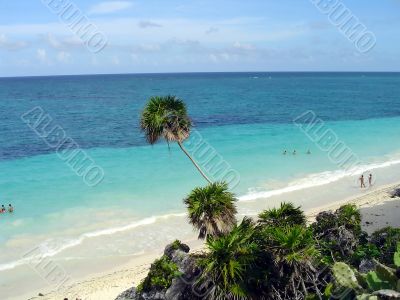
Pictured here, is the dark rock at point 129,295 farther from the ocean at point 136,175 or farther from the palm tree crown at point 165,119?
the ocean at point 136,175

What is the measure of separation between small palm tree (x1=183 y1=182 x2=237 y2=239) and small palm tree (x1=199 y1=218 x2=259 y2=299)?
4.83 feet

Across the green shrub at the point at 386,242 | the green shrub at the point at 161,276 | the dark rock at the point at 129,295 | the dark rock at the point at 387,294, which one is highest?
the green shrub at the point at 386,242

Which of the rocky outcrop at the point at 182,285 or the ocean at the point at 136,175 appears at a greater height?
the ocean at the point at 136,175

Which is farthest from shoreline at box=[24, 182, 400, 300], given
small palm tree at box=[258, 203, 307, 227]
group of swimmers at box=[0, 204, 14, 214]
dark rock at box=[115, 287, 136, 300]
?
group of swimmers at box=[0, 204, 14, 214]

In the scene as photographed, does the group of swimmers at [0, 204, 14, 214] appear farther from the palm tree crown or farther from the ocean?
the palm tree crown

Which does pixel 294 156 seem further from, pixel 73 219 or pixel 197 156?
pixel 73 219

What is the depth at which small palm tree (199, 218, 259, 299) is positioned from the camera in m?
12.4

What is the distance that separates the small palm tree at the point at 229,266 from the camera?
12359 mm

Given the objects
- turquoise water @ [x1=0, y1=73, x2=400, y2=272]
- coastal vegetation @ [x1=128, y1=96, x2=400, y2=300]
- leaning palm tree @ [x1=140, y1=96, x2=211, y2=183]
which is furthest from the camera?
turquoise water @ [x1=0, y1=73, x2=400, y2=272]

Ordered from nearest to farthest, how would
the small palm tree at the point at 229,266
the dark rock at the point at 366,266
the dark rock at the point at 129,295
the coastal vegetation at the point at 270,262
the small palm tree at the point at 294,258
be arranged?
the coastal vegetation at the point at 270,262, the small palm tree at the point at 294,258, the small palm tree at the point at 229,266, the dark rock at the point at 366,266, the dark rock at the point at 129,295

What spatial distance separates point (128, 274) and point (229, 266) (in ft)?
34.0

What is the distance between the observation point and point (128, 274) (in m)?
21.6

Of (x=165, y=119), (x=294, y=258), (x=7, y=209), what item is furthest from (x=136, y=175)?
(x=294, y=258)

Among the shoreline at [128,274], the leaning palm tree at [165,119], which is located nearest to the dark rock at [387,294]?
the leaning palm tree at [165,119]
